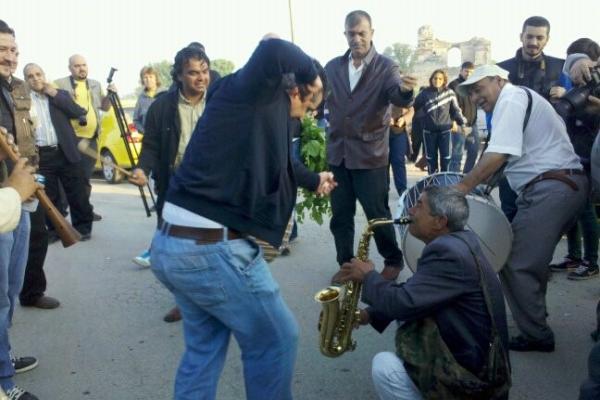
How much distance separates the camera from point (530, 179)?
12.1 feet

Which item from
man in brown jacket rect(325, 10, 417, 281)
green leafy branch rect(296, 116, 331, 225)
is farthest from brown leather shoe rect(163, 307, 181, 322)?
green leafy branch rect(296, 116, 331, 225)

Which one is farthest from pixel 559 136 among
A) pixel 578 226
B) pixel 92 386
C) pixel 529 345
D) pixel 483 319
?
pixel 92 386

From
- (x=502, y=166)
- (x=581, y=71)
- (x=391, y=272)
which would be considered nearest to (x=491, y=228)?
(x=502, y=166)

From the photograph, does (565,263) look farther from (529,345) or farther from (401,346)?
(401,346)

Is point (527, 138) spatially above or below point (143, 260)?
above

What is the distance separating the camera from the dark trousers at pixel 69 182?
6.45 meters

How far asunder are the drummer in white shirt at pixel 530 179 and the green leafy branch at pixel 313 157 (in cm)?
203

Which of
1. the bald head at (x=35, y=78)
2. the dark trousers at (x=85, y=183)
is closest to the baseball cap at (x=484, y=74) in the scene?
the bald head at (x=35, y=78)

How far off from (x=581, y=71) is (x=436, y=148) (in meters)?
5.22

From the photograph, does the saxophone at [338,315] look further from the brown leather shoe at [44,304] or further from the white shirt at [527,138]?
the brown leather shoe at [44,304]

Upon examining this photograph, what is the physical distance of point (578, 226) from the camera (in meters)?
5.34

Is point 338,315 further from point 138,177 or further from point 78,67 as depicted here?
point 78,67

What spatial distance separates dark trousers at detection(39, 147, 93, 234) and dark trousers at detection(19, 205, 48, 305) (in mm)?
1908

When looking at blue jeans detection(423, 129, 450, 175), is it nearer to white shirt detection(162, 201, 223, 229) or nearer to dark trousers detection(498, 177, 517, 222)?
dark trousers detection(498, 177, 517, 222)
